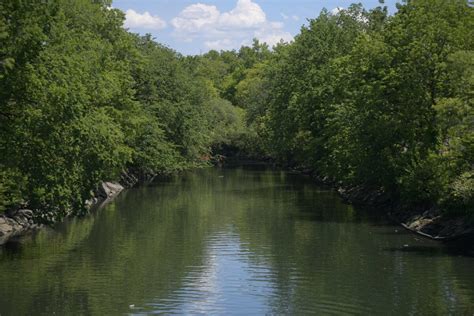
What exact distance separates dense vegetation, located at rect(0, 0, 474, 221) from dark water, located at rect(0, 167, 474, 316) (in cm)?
317

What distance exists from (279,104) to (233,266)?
66257 millimetres

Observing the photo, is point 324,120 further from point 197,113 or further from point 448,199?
point 448,199

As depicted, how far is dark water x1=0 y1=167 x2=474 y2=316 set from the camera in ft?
92.6

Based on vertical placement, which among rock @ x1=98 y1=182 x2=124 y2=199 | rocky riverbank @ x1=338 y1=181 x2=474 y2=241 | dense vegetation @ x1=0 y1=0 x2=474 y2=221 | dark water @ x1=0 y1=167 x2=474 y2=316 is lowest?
dark water @ x1=0 y1=167 x2=474 y2=316

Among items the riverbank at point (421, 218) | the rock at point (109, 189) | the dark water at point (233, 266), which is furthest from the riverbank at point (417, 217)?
the rock at point (109, 189)

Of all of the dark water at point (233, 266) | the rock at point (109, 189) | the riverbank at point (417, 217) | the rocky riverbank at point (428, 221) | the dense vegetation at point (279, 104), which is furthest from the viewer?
the rock at point (109, 189)

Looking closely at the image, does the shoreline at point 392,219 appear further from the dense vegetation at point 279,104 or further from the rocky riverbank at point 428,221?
the dense vegetation at point 279,104

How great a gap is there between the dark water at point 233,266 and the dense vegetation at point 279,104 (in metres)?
→ 3.17

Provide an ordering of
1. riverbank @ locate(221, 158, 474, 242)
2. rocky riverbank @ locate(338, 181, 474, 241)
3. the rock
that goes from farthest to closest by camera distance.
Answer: the rock → riverbank @ locate(221, 158, 474, 242) → rocky riverbank @ locate(338, 181, 474, 241)

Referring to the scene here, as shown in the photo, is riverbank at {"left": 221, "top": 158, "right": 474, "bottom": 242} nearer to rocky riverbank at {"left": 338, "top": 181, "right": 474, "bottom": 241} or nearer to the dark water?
rocky riverbank at {"left": 338, "top": 181, "right": 474, "bottom": 241}

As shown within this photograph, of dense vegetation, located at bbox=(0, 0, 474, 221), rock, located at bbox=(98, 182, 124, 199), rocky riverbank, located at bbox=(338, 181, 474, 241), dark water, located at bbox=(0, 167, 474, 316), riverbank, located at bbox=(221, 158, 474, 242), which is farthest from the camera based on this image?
rock, located at bbox=(98, 182, 124, 199)

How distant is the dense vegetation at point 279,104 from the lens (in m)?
32.5

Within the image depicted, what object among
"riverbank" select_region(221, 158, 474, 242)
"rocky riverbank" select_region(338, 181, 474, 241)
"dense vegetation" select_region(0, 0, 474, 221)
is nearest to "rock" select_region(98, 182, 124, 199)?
"dense vegetation" select_region(0, 0, 474, 221)

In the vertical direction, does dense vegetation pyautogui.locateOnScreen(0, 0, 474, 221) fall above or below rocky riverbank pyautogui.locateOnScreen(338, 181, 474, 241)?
above
